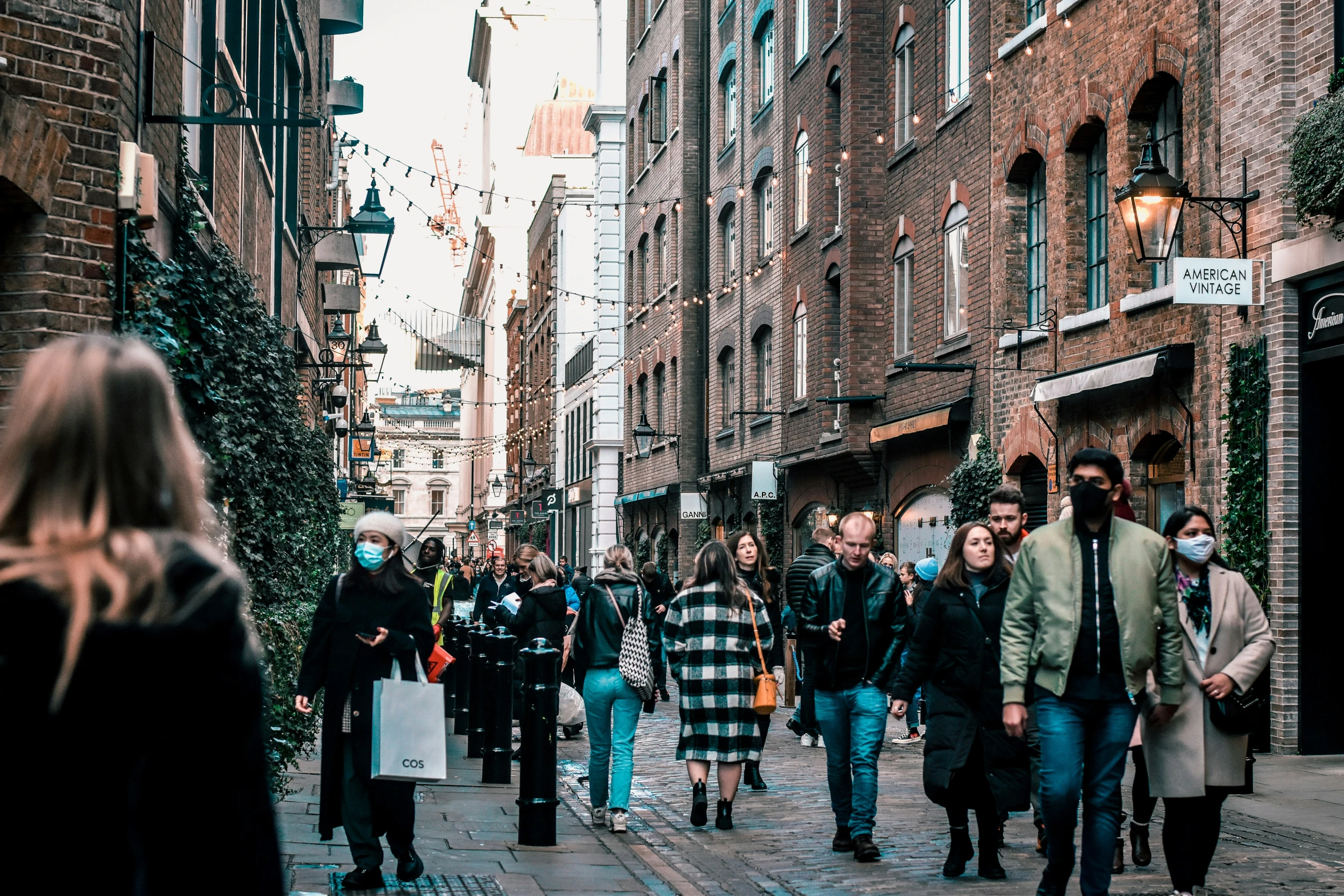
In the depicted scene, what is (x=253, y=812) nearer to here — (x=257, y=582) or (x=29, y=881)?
(x=29, y=881)

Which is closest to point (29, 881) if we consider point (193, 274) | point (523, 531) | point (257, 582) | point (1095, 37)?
point (193, 274)

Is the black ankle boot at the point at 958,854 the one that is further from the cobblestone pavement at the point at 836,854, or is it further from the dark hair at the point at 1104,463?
the dark hair at the point at 1104,463

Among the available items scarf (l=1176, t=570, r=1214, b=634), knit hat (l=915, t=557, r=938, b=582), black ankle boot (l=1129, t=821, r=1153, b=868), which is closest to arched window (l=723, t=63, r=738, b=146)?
knit hat (l=915, t=557, r=938, b=582)

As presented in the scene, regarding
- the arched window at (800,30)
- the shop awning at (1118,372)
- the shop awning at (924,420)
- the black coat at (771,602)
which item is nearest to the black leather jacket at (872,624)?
the black coat at (771,602)

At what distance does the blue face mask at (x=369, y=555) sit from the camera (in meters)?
7.64

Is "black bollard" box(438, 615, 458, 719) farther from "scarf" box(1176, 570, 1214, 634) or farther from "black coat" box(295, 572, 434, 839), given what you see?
"scarf" box(1176, 570, 1214, 634)

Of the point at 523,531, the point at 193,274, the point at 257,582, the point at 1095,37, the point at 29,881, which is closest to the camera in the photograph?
the point at 29,881

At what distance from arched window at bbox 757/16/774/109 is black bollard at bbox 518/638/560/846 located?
21.4m

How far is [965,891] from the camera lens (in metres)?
7.58

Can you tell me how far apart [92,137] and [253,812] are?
574 cm

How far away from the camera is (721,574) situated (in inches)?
382

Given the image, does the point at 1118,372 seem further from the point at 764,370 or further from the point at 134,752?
the point at 764,370

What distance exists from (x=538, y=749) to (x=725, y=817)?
1.34m

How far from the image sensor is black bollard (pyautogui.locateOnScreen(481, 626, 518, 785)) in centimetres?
1104
